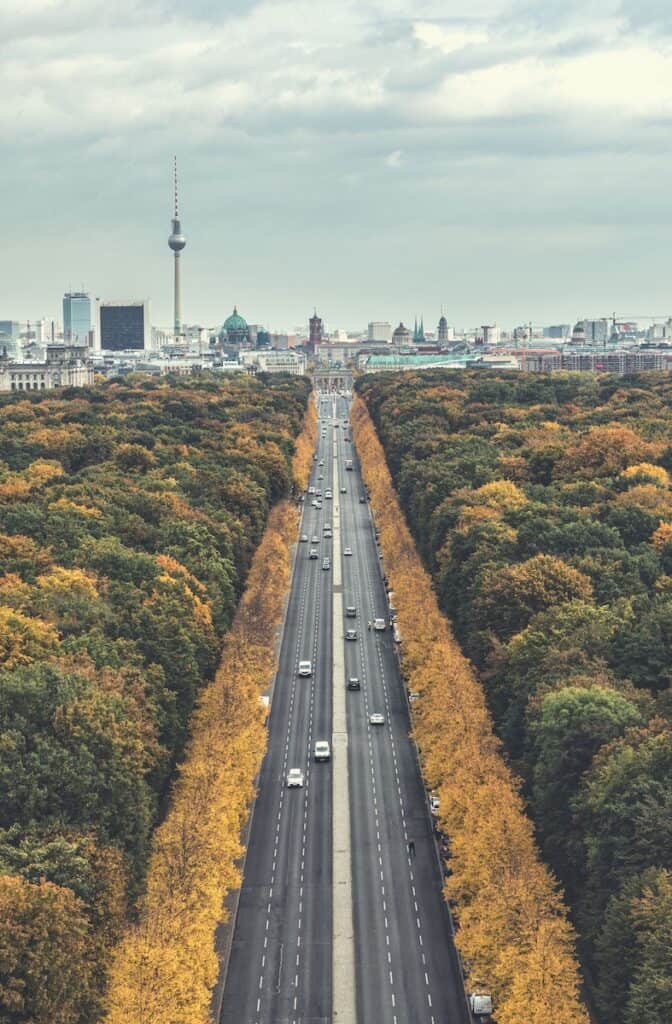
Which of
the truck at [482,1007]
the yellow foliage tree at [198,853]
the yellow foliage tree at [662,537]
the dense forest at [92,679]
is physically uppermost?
the yellow foliage tree at [662,537]

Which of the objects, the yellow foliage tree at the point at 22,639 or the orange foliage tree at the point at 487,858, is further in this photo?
the yellow foliage tree at the point at 22,639

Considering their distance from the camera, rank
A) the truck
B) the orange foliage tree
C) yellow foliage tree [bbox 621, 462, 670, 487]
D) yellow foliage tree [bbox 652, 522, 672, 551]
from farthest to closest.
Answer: yellow foliage tree [bbox 621, 462, 670, 487] < yellow foliage tree [bbox 652, 522, 672, 551] < the truck < the orange foliage tree

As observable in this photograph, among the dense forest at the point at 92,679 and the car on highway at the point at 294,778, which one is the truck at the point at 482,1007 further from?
the car on highway at the point at 294,778

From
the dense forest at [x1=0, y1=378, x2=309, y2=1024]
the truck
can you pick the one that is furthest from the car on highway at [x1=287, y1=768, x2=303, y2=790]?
the truck

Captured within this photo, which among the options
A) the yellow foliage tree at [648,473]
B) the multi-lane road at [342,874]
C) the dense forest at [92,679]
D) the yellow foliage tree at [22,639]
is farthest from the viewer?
the yellow foliage tree at [648,473]

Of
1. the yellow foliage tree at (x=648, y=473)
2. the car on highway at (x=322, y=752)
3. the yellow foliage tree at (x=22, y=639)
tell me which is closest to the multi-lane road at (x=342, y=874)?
the car on highway at (x=322, y=752)

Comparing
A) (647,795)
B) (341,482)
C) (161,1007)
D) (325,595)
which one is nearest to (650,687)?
(647,795)

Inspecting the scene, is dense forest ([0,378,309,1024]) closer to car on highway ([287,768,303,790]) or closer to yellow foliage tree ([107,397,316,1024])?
yellow foliage tree ([107,397,316,1024])

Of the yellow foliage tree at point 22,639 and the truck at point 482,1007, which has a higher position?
the yellow foliage tree at point 22,639

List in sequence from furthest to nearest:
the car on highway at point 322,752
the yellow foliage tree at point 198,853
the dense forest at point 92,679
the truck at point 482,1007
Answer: the car on highway at point 322,752, the truck at point 482,1007, the yellow foliage tree at point 198,853, the dense forest at point 92,679
